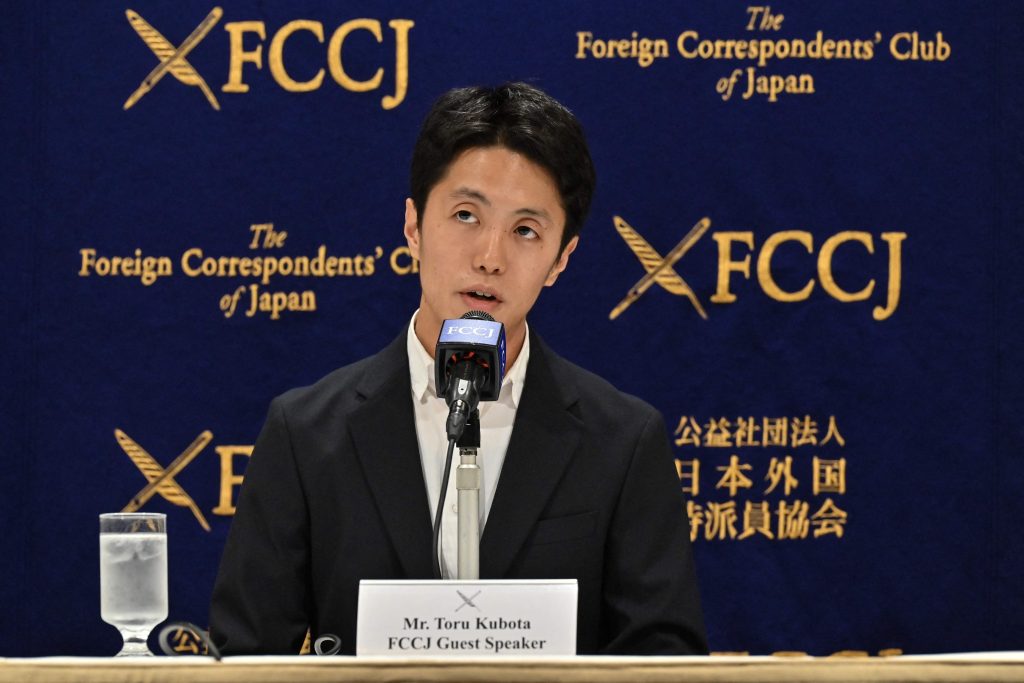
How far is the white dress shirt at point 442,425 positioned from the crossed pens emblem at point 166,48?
99 centimetres

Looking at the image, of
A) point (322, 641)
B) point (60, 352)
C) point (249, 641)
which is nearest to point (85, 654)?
point (60, 352)

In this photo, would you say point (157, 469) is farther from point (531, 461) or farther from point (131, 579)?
point (531, 461)

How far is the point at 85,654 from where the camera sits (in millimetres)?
2314

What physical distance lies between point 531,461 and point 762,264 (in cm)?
99

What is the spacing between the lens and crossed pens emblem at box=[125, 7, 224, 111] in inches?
92.2

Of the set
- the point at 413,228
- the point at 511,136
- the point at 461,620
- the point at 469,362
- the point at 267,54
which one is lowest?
the point at 461,620

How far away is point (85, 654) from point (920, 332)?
1804 millimetres

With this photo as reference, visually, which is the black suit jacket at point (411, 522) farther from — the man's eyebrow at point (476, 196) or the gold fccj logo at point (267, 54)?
the gold fccj logo at point (267, 54)

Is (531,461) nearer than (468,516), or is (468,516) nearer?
(468,516)

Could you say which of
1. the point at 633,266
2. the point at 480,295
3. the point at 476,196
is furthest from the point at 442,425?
the point at 633,266

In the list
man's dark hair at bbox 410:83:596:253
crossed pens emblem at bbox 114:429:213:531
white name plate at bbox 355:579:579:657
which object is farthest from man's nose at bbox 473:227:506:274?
crossed pens emblem at bbox 114:429:213:531

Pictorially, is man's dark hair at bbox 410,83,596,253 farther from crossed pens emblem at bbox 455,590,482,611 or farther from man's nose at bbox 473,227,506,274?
crossed pens emblem at bbox 455,590,482,611

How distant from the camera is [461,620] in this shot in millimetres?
1078

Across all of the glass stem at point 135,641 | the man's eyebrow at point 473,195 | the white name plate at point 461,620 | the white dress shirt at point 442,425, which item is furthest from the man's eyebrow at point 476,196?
the glass stem at point 135,641
